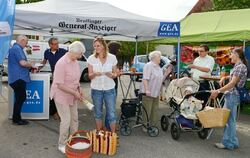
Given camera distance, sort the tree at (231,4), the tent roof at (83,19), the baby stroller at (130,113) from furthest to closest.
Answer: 1. the tree at (231,4)
2. the tent roof at (83,19)
3. the baby stroller at (130,113)

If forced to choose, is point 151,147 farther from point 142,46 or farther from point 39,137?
point 142,46

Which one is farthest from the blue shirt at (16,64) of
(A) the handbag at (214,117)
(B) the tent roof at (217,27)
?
(B) the tent roof at (217,27)

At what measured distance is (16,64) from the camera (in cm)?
700

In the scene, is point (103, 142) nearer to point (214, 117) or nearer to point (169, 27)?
point (214, 117)

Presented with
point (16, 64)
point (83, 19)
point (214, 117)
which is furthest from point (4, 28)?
point (214, 117)

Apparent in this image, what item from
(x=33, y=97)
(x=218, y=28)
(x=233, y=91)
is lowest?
(x=33, y=97)

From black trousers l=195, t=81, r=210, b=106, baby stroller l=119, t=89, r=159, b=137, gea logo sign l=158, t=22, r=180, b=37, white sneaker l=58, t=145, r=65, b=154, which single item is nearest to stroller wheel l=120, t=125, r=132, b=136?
baby stroller l=119, t=89, r=159, b=137

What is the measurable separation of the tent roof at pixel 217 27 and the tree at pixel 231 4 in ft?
30.6

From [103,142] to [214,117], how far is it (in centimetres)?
183

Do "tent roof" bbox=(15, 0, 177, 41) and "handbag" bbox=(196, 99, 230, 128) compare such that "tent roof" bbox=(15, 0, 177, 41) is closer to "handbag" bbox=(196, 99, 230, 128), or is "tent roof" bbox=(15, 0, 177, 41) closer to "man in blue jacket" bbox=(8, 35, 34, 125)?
"man in blue jacket" bbox=(8, 35, 34, 125)

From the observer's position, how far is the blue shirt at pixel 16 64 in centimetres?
691

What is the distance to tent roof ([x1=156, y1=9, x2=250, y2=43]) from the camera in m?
9.15

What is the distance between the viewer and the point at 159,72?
265 inches

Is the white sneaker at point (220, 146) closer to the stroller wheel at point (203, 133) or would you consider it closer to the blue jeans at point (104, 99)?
the stroller wheel at point (203, 133)
